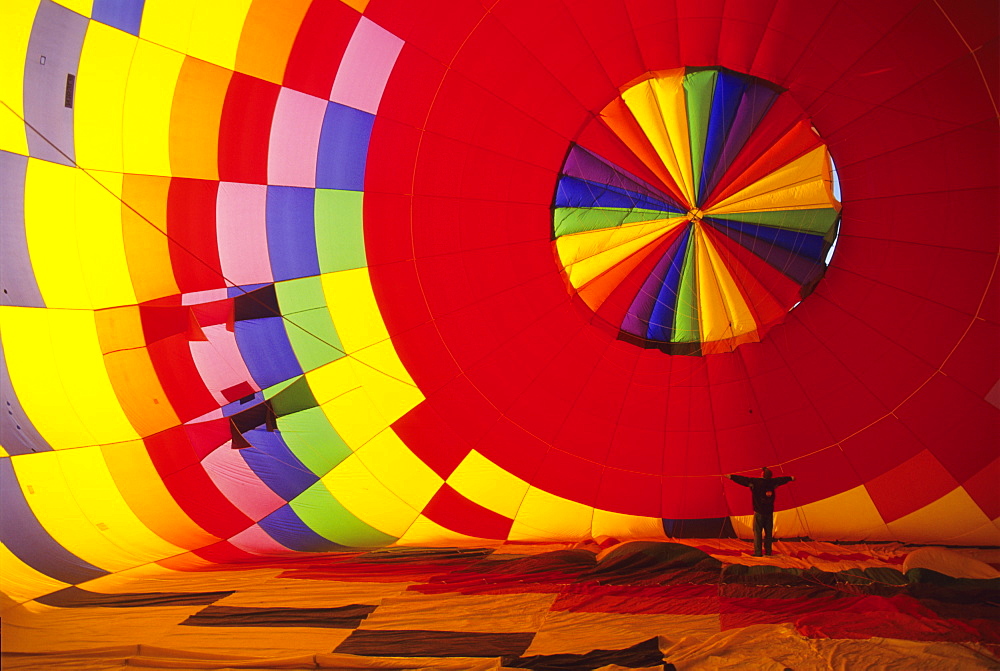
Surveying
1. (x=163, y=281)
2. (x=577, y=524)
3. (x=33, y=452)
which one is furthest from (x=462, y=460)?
(x=33, y=452)

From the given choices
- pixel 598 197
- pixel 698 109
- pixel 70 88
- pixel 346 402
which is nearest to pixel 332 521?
pixel 346 402

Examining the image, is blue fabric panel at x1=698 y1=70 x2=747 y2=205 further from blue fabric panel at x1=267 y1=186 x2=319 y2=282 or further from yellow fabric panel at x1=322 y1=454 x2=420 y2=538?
yellow fabric panel at x1=322 y1=454 x2=420 y2=538

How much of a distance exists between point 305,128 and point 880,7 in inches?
102

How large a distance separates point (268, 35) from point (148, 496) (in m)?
2.35

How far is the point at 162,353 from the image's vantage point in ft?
13.8

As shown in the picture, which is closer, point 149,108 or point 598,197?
point 149,108

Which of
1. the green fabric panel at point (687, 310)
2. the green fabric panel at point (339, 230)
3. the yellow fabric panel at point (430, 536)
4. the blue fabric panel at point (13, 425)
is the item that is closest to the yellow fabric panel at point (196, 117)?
the green fabric panel at point (339, 230)

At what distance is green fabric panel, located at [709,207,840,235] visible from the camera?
3955 millimetres

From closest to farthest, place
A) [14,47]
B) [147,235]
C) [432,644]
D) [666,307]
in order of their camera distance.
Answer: [432,644]
[14,47]
[147,235]
[666,307]

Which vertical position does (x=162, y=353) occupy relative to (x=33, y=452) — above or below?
above

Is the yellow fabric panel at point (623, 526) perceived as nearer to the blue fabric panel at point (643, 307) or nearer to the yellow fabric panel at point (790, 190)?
the blue fabric panel at point (643, 307)

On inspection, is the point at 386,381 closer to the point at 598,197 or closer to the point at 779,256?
the point at 598,197

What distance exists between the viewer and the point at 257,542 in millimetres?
4559

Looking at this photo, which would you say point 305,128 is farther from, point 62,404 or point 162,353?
point 62,404
